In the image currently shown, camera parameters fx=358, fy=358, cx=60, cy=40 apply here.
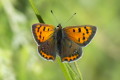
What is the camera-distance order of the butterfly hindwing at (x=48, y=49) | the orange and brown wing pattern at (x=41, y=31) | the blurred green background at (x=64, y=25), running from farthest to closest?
the blurred green background at (x=64, y=25) < the orange and brown wing pattern at (x=41, y=31) < the butterfly hindwing at (x=48, y=49)

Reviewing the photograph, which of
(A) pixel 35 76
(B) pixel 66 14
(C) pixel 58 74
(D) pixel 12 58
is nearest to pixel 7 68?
(D) pixel 12 58

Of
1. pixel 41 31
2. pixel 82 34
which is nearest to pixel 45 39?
pixel 41 31

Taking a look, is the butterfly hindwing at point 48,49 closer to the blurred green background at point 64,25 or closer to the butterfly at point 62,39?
the butterfly at point 62,39

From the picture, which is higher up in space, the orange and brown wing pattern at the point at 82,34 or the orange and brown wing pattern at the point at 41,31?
the orange and brown wing pattern at the point at 41,31

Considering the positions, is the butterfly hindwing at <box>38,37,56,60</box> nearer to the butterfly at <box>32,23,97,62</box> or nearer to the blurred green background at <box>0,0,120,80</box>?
the butterfly at <box>32,23,97,62</box>

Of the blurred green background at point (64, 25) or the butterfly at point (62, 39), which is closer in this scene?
the butterfly at point (62, 39)

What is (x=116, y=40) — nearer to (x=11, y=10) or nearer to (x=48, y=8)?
(x=48, y=8)

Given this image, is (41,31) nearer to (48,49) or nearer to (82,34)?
(48,49)

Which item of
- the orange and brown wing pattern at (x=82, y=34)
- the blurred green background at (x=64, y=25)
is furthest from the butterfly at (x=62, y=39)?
the blurred green background at (x=64, y=25)
